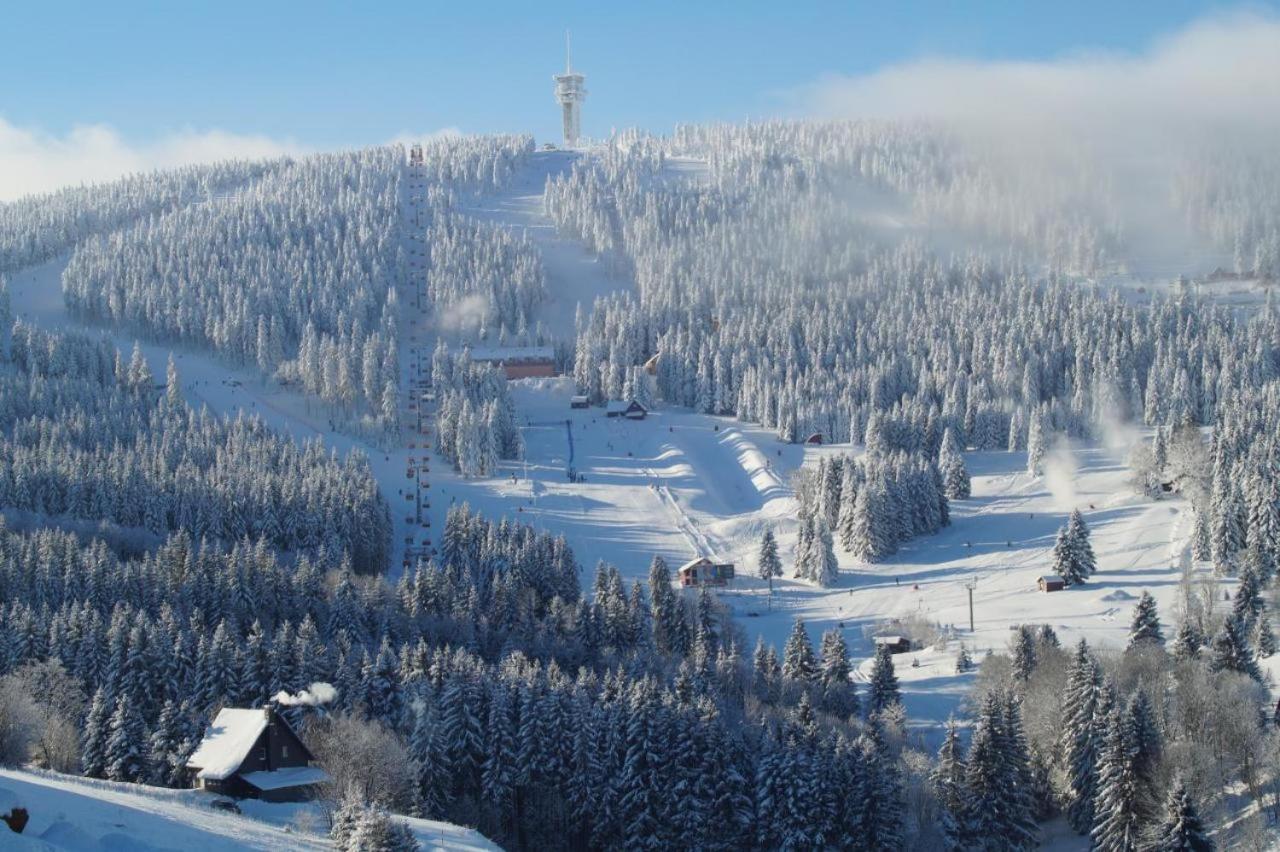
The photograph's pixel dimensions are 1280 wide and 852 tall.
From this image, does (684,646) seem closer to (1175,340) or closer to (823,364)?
(823,364)

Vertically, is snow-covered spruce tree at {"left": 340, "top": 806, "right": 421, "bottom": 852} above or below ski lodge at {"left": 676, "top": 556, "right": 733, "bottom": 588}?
above

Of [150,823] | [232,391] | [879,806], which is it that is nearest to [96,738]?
[150,823]

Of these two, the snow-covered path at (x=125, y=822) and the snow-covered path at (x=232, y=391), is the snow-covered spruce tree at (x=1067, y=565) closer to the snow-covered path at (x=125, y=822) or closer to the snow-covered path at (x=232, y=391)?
the snow-covered path at (x=232, y=391)

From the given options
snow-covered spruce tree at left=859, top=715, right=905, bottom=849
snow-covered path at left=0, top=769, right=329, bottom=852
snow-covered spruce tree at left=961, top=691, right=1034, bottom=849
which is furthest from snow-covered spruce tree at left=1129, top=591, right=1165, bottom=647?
snow-covered path at left=0, top=769, right=329, bottom=852

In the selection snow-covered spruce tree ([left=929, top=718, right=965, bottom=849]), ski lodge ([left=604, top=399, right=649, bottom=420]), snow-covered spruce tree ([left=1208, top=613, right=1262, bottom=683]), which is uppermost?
ski lodge ([left=604, top=399, right=649, bottom=420])

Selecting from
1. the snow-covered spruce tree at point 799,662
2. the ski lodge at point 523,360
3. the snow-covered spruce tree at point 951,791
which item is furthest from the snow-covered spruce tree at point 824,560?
the ski lodge at point 523,360

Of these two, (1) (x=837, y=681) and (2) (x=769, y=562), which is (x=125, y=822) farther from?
(2) (x=769, y=562)

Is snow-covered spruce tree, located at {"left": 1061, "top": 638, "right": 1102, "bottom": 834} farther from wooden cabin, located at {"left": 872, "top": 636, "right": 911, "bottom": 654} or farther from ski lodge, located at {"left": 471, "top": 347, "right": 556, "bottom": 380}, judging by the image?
ski lodge, located at {"left": 471, "top": 347, "right": 556, "bottom": 380}
